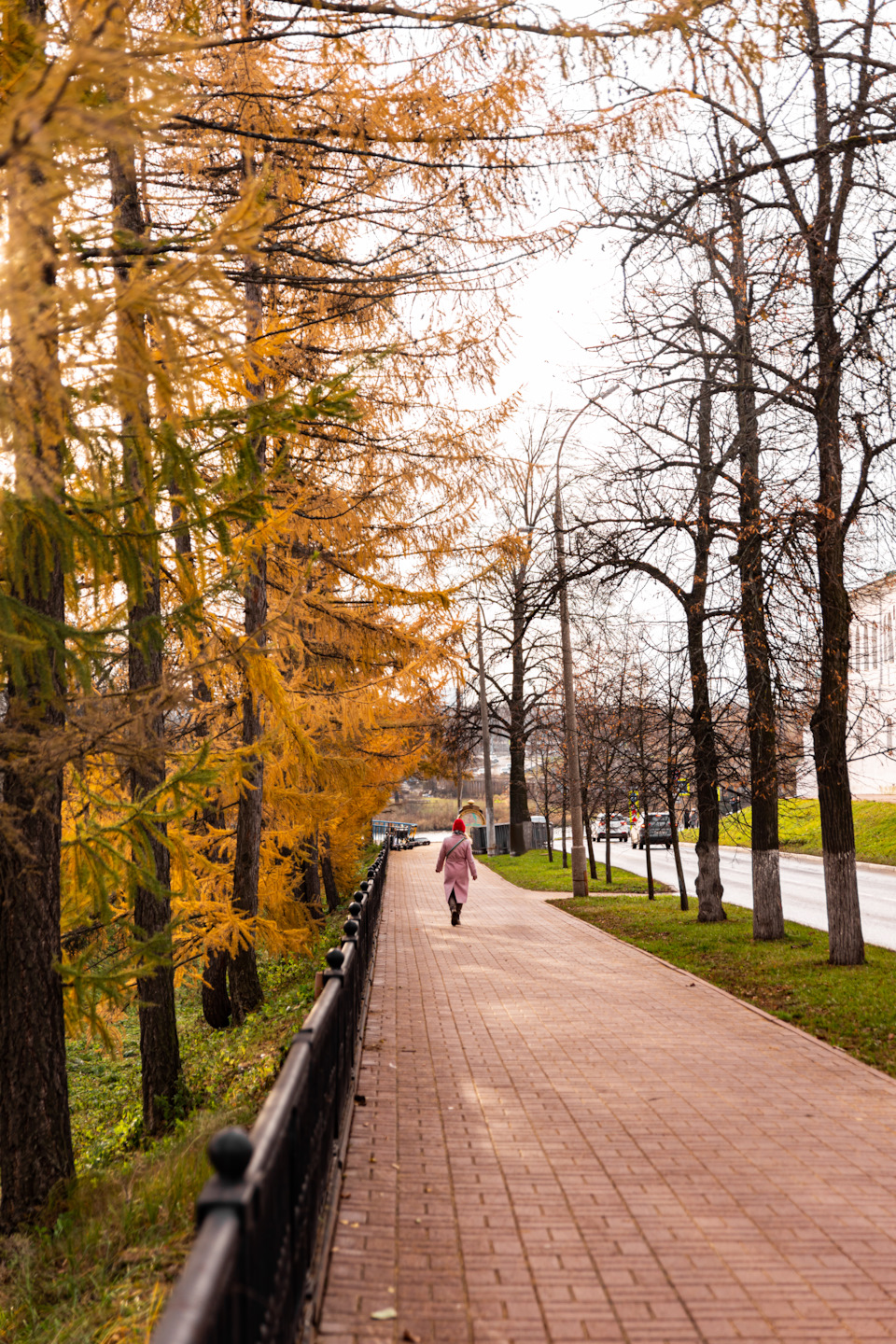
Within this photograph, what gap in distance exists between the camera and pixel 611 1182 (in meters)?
5.23

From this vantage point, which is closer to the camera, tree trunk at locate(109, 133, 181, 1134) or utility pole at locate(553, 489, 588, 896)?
tree trunk at locate(109, 133, 181, 1134)

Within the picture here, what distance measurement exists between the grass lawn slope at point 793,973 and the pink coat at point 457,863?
2.36 m

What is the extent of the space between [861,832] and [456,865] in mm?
22886

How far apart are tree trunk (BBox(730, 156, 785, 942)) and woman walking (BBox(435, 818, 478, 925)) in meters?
4.37

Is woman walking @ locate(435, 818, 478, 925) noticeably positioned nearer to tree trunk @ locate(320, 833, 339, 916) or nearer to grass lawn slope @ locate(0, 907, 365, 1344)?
grass lawn slope @ locate(0, 907, 365, 1344)

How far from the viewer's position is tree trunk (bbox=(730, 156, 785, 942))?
476 inches

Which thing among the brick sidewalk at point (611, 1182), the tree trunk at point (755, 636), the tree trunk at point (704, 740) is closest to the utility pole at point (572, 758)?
the tree trunk at point (704, 740)

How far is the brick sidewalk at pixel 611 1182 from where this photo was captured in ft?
12.7

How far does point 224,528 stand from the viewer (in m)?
6.12

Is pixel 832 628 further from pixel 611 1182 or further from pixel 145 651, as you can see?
pixel 145 651

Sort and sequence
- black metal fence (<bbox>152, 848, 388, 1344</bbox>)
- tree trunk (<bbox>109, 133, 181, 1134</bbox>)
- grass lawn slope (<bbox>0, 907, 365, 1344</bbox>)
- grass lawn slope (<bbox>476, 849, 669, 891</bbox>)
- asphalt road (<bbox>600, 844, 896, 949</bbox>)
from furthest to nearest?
grass lawn slope (<bbox>476, 849, 669, 891</bbox>)
asphalt road (<bbox>600, 844, 896, 949</bbox>)
grass lawn slope (<bbox>0, 907, 365, 1344</bbox>)
tree trunk (<bbox>109, 133, 181, 1134</bbox>)
black metal fence (<bbox>152, 848, 388, 1344</bbox>)

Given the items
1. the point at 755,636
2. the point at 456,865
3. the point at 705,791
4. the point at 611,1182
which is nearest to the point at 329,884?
the point at 456,865

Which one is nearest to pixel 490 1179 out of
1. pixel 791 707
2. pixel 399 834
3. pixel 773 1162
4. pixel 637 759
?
pixel 773 1162

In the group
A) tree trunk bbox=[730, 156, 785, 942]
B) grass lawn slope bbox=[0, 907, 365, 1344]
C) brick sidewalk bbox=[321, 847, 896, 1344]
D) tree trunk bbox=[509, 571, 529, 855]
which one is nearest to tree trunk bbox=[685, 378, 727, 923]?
tree trunk bbox=[730, 156, 785, 942]
